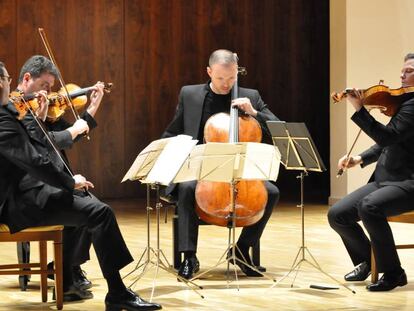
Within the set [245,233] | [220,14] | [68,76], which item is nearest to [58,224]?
[245,233]

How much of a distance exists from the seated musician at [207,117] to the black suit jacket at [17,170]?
1.09m

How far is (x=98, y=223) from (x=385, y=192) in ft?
5.13

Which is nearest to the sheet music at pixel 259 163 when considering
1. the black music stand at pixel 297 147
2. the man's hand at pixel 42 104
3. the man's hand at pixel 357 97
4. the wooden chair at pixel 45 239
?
the black music stand at pixel 297 147

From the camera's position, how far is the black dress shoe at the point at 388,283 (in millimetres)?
4586

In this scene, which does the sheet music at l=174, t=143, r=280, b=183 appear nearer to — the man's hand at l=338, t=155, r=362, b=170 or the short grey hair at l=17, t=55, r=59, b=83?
the man's hand at l=338, t=155, r=362, b=170

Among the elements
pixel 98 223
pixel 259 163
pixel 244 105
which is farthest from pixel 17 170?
pixel 244 105

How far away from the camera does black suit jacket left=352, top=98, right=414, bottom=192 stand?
182 inches

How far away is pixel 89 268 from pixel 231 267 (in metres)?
0.87

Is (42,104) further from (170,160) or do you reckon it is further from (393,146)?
(393,146)

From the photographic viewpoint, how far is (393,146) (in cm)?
480

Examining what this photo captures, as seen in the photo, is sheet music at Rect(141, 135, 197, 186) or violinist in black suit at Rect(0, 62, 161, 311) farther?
sheet music at Rect(141, 135, 197, 186)

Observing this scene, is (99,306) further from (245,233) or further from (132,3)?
(132,3)

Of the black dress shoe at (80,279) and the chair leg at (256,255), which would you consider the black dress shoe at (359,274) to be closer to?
the chair leg at (256,255)

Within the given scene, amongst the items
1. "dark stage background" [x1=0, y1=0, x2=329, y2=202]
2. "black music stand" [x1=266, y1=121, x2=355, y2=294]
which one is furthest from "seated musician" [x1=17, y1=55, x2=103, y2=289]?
"dark stage background" [x1=0, y1=0, x2=329, y2=202]
